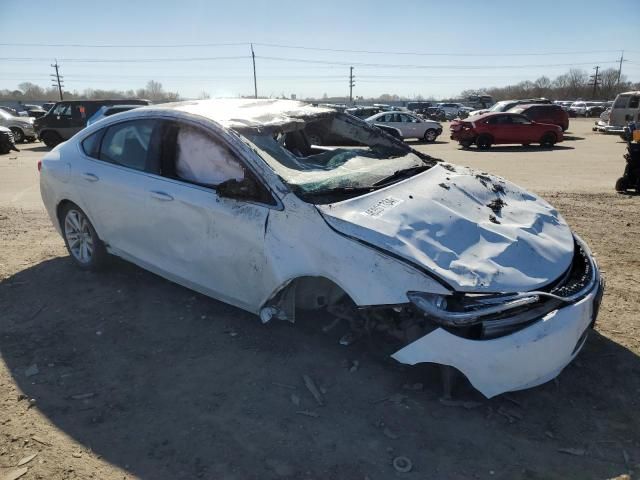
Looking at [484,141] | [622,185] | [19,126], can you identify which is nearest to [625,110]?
[484,141]

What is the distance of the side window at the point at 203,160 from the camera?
3.28 m

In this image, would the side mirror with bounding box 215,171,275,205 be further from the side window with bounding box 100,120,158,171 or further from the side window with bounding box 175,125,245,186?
the side window with bounding box 100,120,158,171

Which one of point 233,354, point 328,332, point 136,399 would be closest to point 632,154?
point 328,332

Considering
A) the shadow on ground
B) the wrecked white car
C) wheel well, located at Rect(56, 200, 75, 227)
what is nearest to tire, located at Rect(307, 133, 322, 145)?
the wrecked white car

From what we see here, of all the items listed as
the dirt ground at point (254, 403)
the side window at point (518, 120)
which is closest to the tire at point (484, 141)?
the side window at point (518, 120)

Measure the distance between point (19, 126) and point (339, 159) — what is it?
74.0 ft

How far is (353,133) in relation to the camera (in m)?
4.49

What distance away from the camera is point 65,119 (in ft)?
60.7

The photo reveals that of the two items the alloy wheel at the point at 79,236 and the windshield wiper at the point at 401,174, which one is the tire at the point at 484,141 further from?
the alloy wheel at the point at 79,236

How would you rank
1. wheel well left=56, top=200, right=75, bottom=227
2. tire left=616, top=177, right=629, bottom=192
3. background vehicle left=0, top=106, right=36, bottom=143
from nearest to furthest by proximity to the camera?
wheel well left=56, top=200, right=75, bottom=227 < tire left=616, top=177, right=629, bottom=192 < background vehicle left=0, top=106, right=36, bottom=143

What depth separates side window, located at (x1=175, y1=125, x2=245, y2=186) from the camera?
3.28m

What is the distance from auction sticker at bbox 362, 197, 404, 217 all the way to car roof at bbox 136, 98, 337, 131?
1.11 metres

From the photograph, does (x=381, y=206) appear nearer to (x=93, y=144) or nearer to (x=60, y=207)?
(x=93, y=144)

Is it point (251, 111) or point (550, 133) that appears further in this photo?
point (550, 133)
